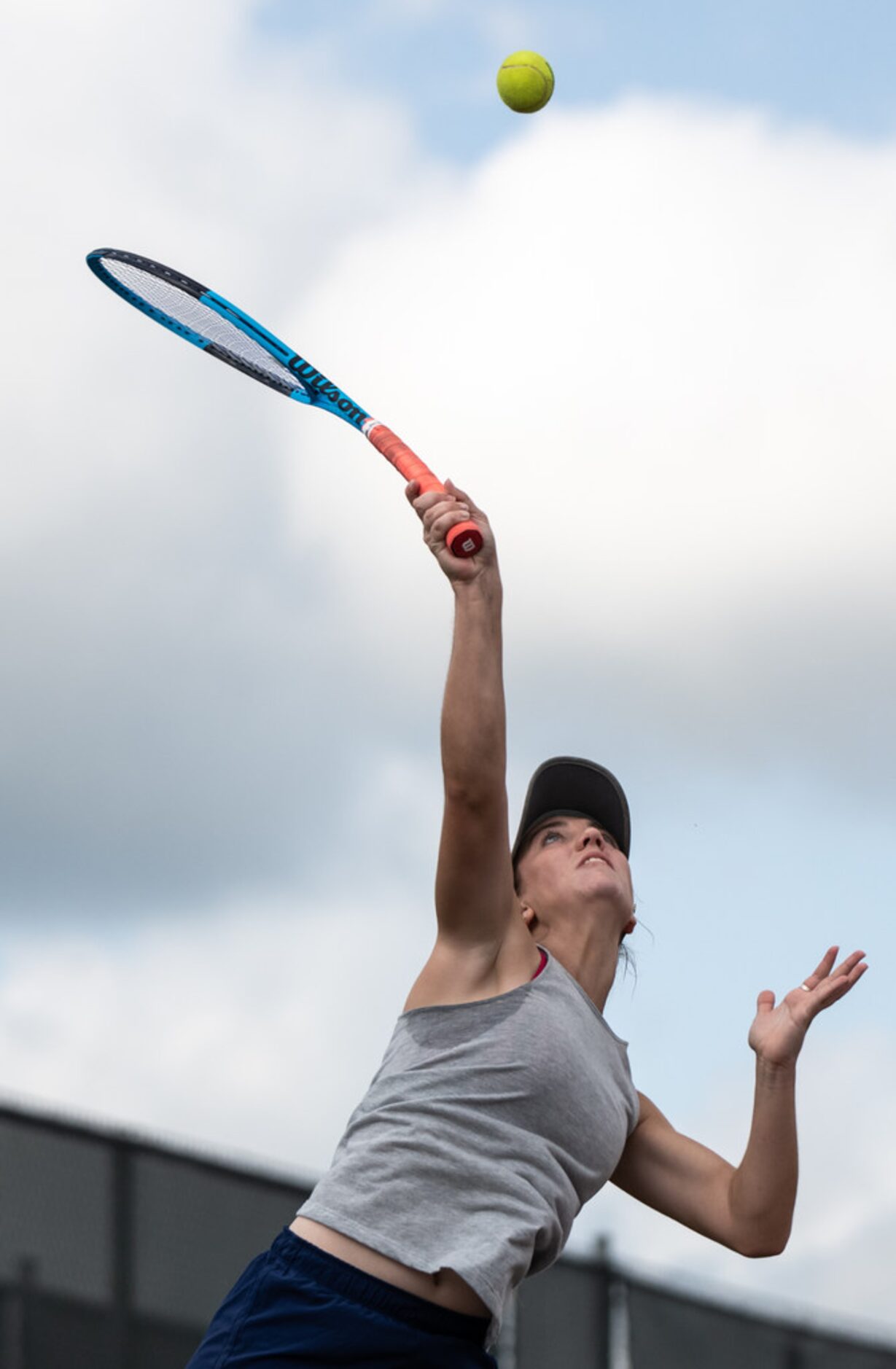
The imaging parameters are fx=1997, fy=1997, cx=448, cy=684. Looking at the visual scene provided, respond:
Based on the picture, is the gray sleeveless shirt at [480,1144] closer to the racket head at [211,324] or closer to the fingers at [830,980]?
the fingers at [830,980]

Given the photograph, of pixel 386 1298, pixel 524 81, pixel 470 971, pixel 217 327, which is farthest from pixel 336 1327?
pixel 524 81

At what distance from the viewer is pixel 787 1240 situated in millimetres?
3742

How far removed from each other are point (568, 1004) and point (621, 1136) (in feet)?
0.89

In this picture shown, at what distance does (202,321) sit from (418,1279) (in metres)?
2.82

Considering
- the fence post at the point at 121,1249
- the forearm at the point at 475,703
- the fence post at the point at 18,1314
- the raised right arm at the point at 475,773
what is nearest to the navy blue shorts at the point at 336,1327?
the raised right arm at the point at 475,773

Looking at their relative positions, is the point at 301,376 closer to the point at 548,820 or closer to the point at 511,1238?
the point at 548,820

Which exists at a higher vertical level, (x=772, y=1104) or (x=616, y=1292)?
(x=616, y=1292)

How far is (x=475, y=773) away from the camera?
3299 millimetres

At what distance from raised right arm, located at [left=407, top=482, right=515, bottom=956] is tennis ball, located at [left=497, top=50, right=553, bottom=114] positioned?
2402 mm

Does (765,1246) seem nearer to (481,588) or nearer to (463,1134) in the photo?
(463,1134)

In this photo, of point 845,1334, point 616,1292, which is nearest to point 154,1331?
point 616,1292

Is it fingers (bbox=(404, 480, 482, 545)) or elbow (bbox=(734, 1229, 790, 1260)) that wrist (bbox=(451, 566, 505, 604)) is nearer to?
fingers (bbox=(404, 480, 482, 545))

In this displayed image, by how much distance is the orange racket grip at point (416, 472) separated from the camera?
346cm

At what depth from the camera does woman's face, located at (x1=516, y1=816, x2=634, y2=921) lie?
3.81 metres
